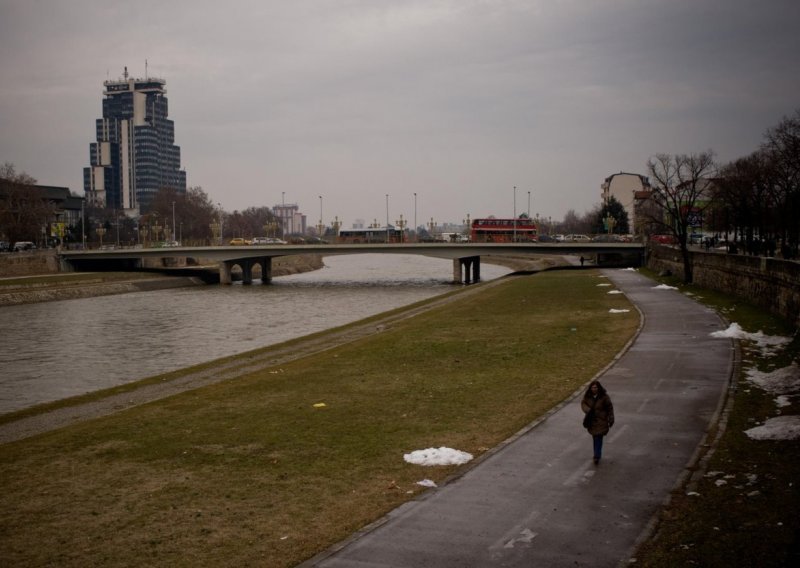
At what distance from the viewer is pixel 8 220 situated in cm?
11638

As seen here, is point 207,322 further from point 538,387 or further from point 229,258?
point 229,258

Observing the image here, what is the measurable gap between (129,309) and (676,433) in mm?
61015

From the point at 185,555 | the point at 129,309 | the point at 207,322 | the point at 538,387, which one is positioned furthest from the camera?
the point at 129,309

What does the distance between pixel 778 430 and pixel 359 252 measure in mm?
89897

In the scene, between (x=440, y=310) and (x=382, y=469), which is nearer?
(x=382, y=469)

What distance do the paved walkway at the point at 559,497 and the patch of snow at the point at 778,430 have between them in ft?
4.10

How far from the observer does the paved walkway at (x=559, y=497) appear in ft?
38.8

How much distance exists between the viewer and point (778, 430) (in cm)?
1753

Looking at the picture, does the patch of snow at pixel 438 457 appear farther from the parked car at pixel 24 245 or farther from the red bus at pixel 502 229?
the parked car at pixel 24 245

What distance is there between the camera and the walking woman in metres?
16.0

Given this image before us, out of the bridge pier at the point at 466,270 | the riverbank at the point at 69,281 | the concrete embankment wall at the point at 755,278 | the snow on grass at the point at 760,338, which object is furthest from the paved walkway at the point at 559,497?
the bridge pier at the point at 466,270

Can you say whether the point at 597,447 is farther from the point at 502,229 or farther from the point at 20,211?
the point at 20,211

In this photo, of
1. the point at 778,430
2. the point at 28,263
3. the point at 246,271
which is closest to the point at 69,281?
the point at 28,263

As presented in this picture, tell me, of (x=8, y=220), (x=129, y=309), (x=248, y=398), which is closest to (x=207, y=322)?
(x=129, y=309)
